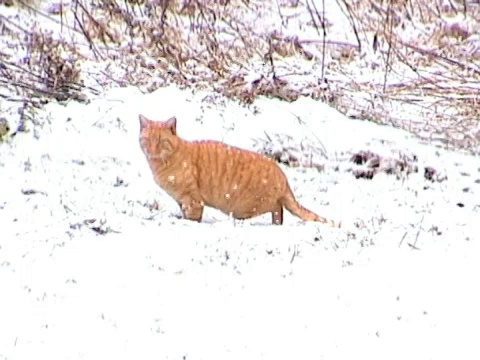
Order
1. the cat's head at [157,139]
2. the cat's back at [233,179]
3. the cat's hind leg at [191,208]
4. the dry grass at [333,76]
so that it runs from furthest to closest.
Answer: the dry grass at [333,76]
the cat's back at [233,179]
the cat's head at [157,139]
the cat's hind leg at [191,208]

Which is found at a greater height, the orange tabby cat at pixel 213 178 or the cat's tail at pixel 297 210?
the orange tabby cat at pixel 213 178

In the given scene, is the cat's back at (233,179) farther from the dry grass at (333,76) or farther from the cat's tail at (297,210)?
the dry grass at (333,76)

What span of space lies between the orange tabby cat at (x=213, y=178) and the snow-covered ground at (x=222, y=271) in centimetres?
20

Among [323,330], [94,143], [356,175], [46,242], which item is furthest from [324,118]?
[323,330]

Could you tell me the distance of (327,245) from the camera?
791 cm

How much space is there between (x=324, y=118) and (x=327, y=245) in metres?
7.16

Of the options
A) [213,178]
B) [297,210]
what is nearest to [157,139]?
[213,178]

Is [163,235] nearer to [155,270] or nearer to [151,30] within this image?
[155,270]

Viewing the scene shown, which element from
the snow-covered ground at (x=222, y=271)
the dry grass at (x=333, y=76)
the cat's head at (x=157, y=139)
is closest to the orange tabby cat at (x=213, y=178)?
the cat's head at (x=157, y=139)

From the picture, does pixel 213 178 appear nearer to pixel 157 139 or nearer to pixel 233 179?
pixel 233 179

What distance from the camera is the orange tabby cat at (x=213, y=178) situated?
8906 millimetres

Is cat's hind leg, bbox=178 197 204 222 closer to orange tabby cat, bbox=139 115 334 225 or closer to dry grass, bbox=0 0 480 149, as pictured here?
orange tabby cat, bbox=139 115 334 225

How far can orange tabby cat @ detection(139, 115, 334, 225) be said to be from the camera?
891cm

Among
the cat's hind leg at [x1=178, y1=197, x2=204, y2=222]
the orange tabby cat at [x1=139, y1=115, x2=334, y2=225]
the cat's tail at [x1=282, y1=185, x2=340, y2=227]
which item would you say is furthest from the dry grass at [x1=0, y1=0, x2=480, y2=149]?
the cat's hind leg at [x1=178, y1=197, x2=204, y2=222]
